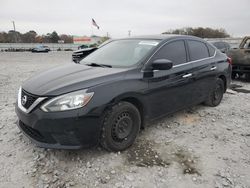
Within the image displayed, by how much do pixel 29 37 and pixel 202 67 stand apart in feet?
240

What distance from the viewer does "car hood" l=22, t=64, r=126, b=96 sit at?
2.94 meters

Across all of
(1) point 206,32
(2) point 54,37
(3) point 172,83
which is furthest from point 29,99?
(2) point 54,37

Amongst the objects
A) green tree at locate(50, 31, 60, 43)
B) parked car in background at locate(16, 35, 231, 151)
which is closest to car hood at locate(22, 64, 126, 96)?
parked car in background at locate(16, 35, 231, 151)

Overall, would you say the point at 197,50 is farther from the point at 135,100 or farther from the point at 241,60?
the point at 241,60

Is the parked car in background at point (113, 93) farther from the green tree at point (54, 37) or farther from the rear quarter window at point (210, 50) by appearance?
A: the green tree at point (54, 37)

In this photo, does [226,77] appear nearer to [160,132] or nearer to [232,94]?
[232,94]

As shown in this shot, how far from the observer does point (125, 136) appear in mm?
3365

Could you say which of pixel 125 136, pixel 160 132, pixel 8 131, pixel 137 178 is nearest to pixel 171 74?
pixel 160 132

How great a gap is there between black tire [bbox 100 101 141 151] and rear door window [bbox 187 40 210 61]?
6.07ft

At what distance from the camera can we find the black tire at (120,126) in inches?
121

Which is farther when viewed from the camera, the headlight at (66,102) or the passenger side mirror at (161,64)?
Result: the passenger side mirror at (161,64)

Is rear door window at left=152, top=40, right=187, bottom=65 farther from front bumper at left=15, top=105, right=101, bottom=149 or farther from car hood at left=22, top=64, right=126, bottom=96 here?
front bumper at left=15, top=105, right=101, bottom=149

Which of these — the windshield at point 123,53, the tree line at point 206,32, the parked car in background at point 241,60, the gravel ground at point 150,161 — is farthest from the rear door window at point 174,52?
the tree line at point 206,32

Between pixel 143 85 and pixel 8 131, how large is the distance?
2.37m
